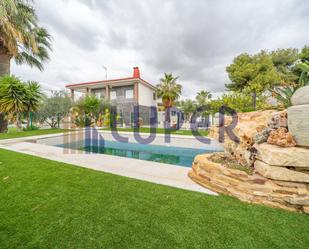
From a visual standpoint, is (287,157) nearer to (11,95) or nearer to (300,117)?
(300,117)

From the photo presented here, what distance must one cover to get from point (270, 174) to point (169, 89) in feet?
58.7

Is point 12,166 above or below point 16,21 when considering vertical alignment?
below

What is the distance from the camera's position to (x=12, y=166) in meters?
4.05

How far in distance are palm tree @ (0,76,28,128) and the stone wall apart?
12482 millimetres

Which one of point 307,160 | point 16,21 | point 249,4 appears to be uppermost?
point 16,21

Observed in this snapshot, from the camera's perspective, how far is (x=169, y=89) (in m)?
19.4

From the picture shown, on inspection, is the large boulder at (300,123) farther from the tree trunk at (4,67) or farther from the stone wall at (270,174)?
the tree trunk at (4,67)

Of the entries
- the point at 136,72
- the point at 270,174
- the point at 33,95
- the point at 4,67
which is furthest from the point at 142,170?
the point at 136,72

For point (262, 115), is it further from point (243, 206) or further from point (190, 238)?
point (190, 238)

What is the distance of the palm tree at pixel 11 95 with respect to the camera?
9.39 m

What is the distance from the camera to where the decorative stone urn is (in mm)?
2322

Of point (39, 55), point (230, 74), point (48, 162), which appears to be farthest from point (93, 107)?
point (230, 74)

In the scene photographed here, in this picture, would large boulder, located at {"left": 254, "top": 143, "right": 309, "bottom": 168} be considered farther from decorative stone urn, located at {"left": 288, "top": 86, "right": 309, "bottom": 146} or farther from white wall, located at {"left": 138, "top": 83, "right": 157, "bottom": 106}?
white wall, located at {"left": 138, "top": 83, "right": 157, "bottom": 106}

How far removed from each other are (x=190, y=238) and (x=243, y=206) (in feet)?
4.09
